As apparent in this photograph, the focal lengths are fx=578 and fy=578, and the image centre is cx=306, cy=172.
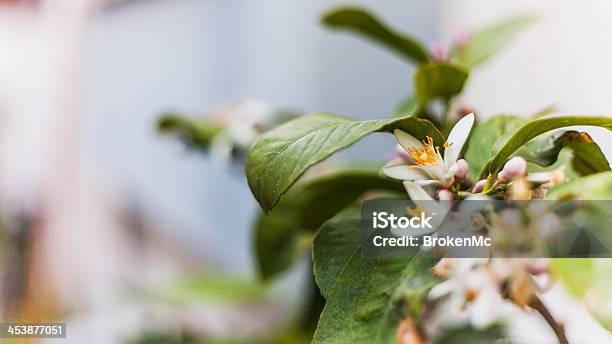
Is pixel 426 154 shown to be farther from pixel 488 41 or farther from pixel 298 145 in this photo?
pixel 488 41

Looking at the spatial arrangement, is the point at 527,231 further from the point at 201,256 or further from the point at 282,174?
the point at 201,256

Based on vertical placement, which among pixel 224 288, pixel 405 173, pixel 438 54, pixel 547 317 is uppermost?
pixel 438 54

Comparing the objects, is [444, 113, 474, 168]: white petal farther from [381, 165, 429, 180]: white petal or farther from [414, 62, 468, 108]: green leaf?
[414, 62, 468, 108]: green leaf

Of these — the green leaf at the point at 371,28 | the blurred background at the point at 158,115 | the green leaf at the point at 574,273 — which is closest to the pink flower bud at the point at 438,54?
the green leaf at the point at 371,28

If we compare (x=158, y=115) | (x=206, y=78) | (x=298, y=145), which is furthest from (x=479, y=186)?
(x=206, y=78)

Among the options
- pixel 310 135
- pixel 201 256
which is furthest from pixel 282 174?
pixel 201 256

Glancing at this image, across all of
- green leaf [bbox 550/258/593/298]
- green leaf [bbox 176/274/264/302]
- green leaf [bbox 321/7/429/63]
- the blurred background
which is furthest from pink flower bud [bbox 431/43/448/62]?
green leaf [bbox 176/274/264/302]
